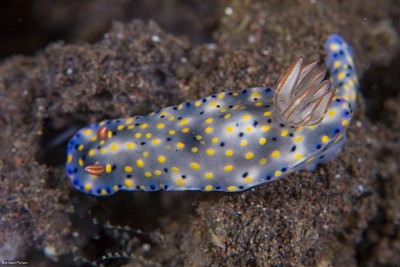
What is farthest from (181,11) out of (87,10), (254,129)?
(254,129)

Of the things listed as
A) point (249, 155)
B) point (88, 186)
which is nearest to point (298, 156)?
point (249, 155)

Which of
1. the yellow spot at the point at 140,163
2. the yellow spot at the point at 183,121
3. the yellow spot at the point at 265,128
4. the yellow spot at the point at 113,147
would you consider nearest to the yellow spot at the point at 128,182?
Result: the yellow spot at the point at 140,163

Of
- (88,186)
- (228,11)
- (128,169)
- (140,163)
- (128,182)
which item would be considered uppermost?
(228,11)

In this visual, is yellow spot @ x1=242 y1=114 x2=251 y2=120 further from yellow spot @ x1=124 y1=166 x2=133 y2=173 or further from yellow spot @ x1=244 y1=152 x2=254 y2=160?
yellow spot @ x1=124 y1=166 x2=133 y2=173

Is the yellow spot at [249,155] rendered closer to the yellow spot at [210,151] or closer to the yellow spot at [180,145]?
the yellow spot at [210,151]

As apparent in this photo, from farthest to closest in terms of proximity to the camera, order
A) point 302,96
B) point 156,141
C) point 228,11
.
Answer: point 228,11
point 156,141
point 302,96

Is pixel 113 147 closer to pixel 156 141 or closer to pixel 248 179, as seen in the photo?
pixel 156 141

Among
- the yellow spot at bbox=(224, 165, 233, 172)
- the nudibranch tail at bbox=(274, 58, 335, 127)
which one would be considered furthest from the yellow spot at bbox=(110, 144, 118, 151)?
the nudibranch tail at bbox=(274, 58, 335, 127)

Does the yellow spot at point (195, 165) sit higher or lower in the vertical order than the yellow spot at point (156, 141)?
lower
